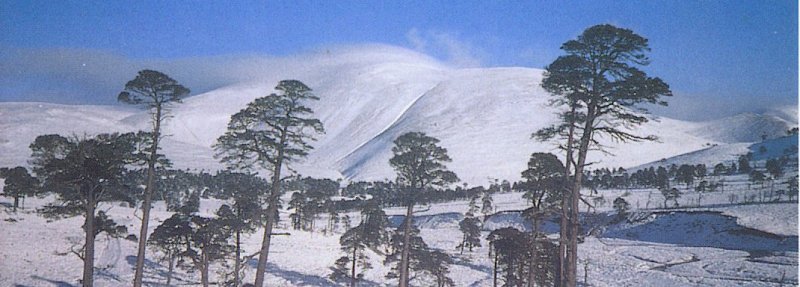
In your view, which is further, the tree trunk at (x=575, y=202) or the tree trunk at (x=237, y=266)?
the tree trunk at (x=237, y=266)

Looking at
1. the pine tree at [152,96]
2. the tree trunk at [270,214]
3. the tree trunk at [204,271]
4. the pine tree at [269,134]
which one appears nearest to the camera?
the pine tree at [152,96]

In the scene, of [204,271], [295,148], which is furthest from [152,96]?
[204,271]

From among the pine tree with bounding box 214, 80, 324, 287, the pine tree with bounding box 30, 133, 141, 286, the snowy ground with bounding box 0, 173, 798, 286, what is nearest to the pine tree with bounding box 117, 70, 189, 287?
the pine tree with bounding box 30, 133, 141, 286

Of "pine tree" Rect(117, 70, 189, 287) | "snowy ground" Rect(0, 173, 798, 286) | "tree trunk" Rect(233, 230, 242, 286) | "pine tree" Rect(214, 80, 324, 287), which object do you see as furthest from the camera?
"snowy ground" Rect(0, 173, 798, 286)

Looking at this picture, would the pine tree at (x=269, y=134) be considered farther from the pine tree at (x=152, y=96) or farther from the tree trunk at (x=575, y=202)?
the tree trunk at (x=575, y=202)

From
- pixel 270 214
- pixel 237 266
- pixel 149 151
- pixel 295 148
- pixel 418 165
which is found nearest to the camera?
pixel 270 214

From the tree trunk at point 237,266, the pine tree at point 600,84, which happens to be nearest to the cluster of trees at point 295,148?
the pine tree at point 600,84

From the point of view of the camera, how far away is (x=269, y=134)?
50.8 feet

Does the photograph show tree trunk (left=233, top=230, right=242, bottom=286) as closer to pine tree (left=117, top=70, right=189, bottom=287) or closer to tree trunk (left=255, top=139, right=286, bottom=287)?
tree trunk (left=255, top=139, right=286, bottom=287)

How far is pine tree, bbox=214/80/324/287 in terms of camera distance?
48.9 ft

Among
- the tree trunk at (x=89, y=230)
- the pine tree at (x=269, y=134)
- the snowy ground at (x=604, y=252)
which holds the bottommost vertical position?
the snowy ground at (x=604, y=252)

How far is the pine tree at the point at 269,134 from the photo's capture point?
14.9m

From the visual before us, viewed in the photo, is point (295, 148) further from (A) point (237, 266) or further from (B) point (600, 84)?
(A) point (237, 266)

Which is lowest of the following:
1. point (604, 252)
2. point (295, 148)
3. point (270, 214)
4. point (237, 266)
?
point (604, 252)
